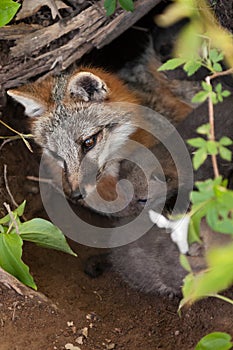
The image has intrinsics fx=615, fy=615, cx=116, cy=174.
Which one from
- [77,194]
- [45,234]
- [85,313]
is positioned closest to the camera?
[45,234]

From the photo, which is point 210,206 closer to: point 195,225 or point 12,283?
point 195,225

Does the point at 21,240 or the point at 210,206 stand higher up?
the point at 210,206

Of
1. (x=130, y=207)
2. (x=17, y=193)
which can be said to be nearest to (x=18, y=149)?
(x=17, y=193)

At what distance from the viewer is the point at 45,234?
10.8 ft

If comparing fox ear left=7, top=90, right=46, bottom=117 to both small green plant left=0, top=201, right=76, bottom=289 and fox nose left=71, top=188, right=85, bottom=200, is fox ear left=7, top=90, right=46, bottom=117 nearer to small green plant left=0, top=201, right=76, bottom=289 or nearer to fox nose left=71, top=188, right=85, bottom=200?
fox nose left=71, top=188, right=85, bottom=200

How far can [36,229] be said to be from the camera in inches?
130

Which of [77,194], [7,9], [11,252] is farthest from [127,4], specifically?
[11,252]

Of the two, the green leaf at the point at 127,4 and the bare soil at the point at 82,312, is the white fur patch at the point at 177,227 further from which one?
the green leaf at the point at 127,4

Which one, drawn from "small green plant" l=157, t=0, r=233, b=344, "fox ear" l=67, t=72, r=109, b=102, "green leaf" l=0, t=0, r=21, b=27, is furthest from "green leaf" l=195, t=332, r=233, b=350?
"fox ear" l=67, t=72, r=109, b=102

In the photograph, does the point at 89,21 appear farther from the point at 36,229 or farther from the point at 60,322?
the point at 60,322

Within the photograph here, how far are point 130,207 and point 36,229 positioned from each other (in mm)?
1373

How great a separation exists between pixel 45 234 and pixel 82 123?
1.40 m

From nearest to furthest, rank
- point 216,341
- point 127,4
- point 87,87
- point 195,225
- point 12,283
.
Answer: point 195,225 < point 216,341 < point 12,283 < point 127,4 < point 87,87

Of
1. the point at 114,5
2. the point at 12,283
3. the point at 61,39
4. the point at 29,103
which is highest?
the point at 114,5
